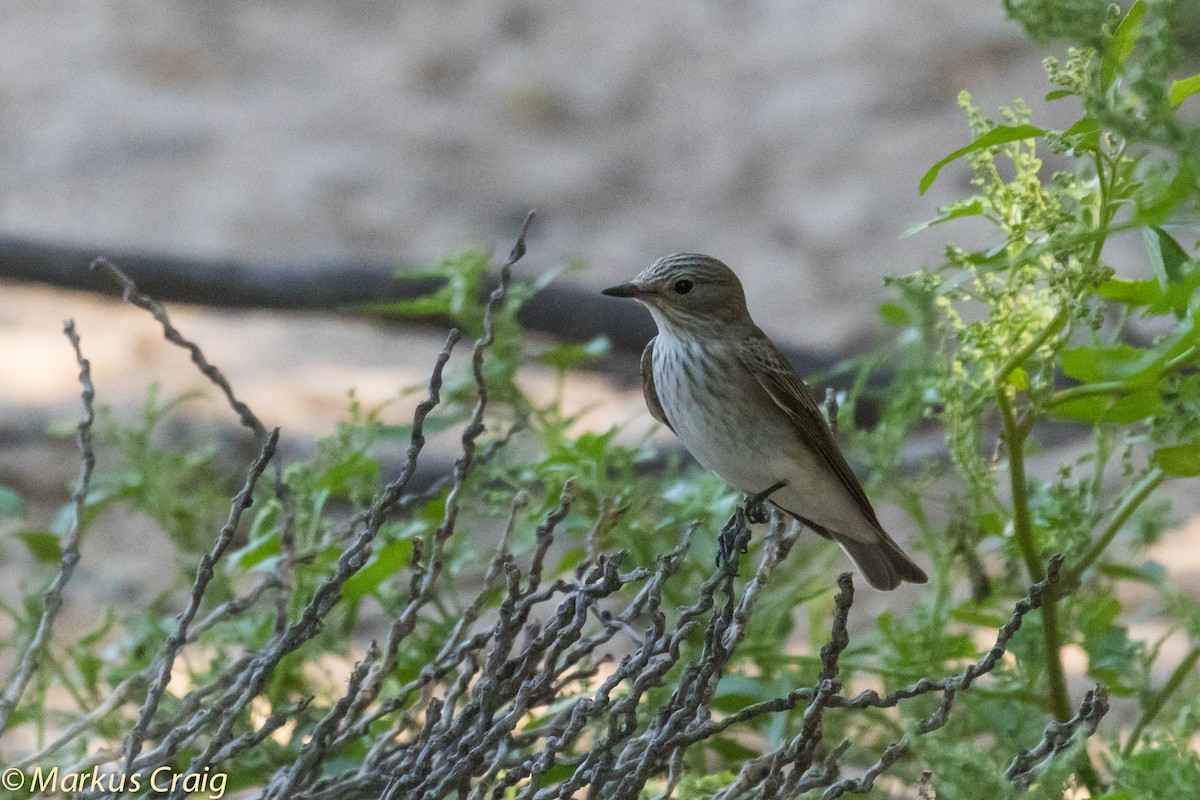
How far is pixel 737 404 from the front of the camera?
7.69ft

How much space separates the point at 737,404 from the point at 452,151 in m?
6.32

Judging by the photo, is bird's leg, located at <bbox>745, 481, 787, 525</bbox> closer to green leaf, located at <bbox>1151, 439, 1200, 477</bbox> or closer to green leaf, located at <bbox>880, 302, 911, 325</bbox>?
green leaf, located at <bbox>880, 302, 911, 325</bbox>

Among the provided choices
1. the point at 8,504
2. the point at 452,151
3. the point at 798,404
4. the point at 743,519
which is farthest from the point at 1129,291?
the point at 452,151

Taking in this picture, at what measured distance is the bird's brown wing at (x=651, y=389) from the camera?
2.41 m

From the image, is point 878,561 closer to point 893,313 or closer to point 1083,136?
point 893,313

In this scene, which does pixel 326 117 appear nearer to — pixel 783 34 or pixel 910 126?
A: pixel 783 34

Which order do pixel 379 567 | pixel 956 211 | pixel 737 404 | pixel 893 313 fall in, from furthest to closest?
1. pixel 893 313
2. pixel 737 404
3. pixel 379 567
4. pixel 956 211

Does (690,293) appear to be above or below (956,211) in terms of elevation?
above

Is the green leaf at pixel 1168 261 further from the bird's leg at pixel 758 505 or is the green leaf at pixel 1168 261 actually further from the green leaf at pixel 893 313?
the green leaf at pixel 893 313

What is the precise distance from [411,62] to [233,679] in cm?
770

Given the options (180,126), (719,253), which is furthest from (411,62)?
(719,253)

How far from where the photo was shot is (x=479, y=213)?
7.70m

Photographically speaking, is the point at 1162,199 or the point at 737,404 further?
the point at 737,404

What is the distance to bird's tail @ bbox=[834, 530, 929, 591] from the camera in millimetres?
2461
